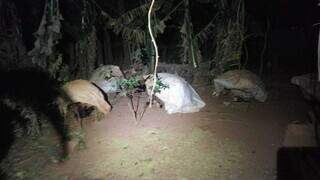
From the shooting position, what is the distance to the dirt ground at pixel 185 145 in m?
5.20

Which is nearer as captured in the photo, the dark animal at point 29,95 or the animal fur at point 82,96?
the dark animal at point 29,95

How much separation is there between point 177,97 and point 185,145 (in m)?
1.60

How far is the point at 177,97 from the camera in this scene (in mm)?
7438

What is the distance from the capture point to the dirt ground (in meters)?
5.20

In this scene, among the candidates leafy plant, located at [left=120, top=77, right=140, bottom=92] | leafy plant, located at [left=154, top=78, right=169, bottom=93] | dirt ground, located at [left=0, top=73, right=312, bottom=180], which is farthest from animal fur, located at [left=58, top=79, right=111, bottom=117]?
leafy plant, located at [left=154, top=78, right=169, bottom=93]

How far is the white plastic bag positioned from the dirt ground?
7.1 inches

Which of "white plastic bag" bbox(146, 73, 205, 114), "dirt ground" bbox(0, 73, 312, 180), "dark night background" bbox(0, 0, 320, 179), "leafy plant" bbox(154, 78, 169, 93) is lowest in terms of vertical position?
"dirt ground" bbox(0, 73, 312, 180)

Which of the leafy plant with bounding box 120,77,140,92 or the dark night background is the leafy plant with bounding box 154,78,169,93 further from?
the dark night background

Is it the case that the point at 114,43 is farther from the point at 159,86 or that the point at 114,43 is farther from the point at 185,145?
the point at 185,145

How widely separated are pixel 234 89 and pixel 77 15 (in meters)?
4.40

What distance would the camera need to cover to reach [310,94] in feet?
20.0

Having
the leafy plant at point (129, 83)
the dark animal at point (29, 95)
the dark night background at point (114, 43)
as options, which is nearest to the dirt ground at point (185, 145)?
the leafy plant at point (129, 83)

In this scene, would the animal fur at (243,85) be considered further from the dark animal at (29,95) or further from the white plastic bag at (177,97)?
the dark animal at (29,95)

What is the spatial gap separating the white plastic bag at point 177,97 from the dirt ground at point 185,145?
0.18m
